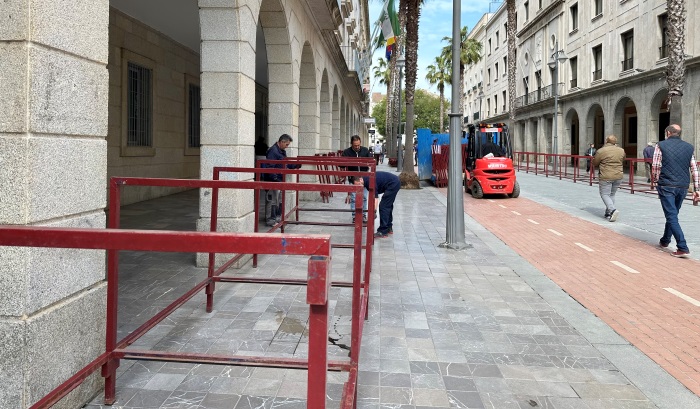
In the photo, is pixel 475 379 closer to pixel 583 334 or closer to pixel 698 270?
pixel 583 334

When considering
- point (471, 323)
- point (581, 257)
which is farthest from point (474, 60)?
point (471, 323)

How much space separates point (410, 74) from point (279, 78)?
9.67 metres

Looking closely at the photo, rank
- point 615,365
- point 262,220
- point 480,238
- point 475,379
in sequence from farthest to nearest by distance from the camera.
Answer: point 262,220
point 480,238
point 615,365
point 475,379

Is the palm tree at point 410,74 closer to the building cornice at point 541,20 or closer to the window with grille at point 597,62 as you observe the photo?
the window with grille at point 597,62

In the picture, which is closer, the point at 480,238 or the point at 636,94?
the point at 480,238

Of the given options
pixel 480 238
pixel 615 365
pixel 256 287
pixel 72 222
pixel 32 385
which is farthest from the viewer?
pixel 480 238

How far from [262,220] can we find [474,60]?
47.5 metres

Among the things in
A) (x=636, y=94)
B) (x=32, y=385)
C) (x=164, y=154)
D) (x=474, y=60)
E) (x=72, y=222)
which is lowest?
(x=32, y=385)

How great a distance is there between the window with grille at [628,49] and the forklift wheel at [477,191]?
16576 millimetres

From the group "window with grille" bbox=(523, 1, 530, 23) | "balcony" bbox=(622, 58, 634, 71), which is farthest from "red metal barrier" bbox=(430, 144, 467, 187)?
"window with grille" bbox=(523, 1, 530, 23)

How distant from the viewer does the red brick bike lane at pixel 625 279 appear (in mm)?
4573

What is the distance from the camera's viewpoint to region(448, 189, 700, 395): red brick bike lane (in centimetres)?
457

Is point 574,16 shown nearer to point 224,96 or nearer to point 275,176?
point 275,176

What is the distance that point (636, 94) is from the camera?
27.3 meters
